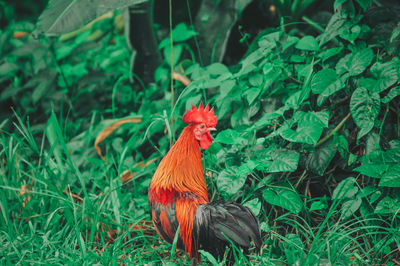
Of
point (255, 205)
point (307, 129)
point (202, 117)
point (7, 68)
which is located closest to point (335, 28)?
point (307, 129)

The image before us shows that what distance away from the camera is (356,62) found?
199 centimetres

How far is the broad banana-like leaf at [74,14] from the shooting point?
2.27 m

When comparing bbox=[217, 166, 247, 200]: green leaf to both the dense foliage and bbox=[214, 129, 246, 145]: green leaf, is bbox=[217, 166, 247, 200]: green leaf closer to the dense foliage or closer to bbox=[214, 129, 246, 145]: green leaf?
the dense foliage

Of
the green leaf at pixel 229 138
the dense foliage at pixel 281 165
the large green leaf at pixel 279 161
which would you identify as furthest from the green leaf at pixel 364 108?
the green leaf at pixel 229 138

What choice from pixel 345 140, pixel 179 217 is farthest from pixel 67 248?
pixel 345 140

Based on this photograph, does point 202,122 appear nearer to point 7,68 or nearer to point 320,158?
point 320,158

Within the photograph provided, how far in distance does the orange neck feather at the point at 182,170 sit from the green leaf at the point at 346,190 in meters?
0.66

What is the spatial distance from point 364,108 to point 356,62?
255mm

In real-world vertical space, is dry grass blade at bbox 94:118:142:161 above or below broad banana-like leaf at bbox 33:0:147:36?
below

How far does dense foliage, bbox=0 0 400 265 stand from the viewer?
6.11ft

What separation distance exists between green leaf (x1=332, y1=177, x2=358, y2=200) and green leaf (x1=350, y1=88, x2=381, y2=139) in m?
0.23

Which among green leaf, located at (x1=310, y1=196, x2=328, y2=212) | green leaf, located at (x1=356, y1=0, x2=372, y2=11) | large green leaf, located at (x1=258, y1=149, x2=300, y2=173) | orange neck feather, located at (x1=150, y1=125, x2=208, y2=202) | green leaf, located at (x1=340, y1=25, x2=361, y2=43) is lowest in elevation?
green leaf, located at (x1=310, y1=196, x2=328, y2=212)

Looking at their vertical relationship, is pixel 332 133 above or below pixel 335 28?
below

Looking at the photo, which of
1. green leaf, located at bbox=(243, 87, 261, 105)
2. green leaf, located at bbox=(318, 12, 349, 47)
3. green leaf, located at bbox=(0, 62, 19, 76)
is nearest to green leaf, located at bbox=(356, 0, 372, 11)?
green leaf, located at bbox=(318, 12, 349, 47)
